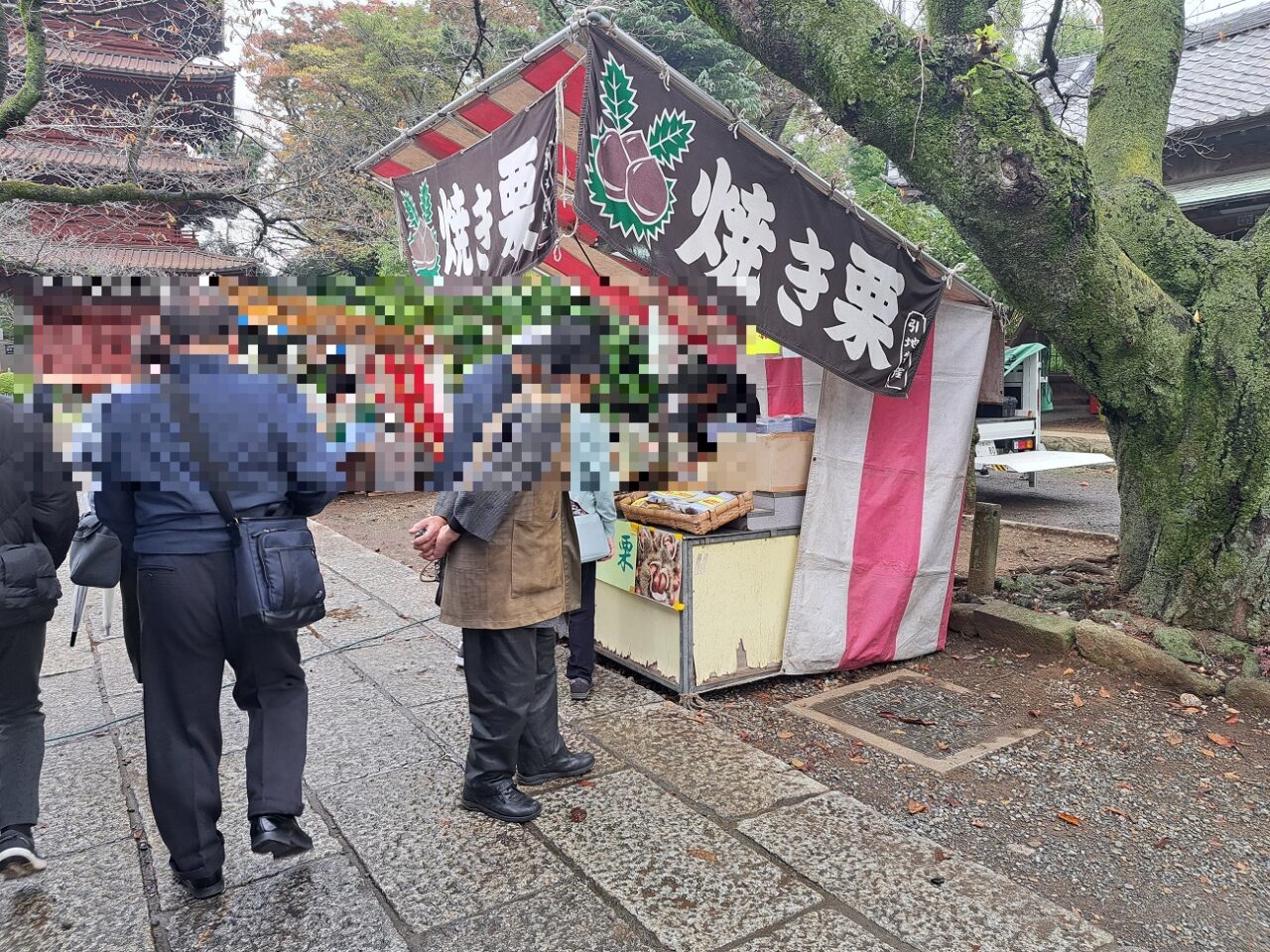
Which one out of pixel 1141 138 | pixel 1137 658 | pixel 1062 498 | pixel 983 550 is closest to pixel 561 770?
pixel 1137 658

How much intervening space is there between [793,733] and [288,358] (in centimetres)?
305

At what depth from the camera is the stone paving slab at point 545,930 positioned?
2508mm

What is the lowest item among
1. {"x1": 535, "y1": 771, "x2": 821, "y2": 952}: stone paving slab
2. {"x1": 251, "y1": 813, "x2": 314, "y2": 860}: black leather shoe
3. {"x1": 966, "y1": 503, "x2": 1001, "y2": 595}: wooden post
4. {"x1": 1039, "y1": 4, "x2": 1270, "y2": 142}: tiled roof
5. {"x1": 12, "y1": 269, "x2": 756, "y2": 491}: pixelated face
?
{"x1": 535, "y1": 771, "x2": 821, "y2": 952}: stone paving slab

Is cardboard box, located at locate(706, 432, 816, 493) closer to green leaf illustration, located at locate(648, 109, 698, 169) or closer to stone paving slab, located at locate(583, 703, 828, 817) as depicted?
stone paving slab, located at locate(583, 703, 828, 817)

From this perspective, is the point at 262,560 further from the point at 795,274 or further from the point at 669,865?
the point at 795,274

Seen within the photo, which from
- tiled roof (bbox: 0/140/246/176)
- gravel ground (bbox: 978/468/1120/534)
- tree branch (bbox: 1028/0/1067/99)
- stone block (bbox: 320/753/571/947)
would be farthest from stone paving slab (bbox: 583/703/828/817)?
tiled roof (bbox: 0/140/246/176)

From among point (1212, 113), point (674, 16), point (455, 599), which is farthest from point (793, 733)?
point (674, 16)

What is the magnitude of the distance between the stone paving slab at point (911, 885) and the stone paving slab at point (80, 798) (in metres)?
2.56

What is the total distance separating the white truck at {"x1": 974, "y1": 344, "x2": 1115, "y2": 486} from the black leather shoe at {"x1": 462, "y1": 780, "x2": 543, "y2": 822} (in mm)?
9677

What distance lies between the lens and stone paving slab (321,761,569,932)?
274cm

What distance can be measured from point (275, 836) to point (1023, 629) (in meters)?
4.56

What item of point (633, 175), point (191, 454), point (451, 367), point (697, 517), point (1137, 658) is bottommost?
point (1137, 658)

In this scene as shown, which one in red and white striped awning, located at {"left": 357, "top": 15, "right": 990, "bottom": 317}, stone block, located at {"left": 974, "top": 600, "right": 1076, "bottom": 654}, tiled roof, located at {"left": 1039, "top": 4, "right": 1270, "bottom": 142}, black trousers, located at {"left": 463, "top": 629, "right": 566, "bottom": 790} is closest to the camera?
black trousers, located at {"left": 463, "top": 629, "right": 566, "bottom": 790}

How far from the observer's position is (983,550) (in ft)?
19.9
